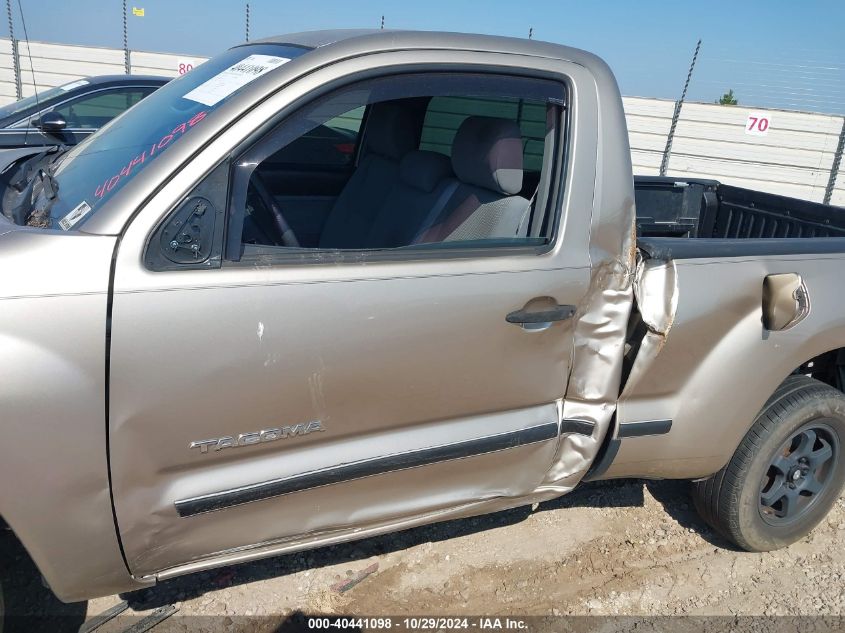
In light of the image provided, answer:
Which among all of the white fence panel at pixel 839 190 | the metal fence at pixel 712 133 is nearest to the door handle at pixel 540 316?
the metal fence at pixel 712 133

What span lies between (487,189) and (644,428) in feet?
3.35

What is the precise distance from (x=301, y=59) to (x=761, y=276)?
5.53ft

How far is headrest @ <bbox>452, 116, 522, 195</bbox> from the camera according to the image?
99.7 inches

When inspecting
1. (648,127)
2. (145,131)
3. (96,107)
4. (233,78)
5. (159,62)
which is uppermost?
(233,78)

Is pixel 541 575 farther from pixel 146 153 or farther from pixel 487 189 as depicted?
pixel 146 153

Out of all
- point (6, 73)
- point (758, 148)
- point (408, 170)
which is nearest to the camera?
point (408, 170)

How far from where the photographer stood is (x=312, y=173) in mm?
3762

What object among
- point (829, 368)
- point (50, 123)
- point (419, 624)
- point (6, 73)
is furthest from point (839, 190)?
point (6, 73)

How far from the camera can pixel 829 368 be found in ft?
10.1

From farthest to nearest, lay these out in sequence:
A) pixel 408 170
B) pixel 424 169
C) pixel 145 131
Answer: pixel 408 170, pixel 424 169, pixel 145 131

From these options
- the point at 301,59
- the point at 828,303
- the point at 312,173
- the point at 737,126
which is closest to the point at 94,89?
the point at 312,173

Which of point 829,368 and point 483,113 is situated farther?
point 829,368

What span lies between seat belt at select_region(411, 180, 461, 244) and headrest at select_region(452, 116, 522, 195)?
5.5 inches

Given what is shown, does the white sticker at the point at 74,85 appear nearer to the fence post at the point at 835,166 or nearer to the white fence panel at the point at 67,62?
the white fence panel at the point at 67,62
